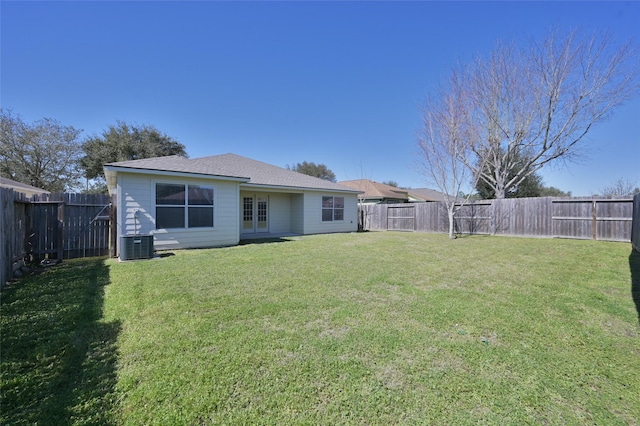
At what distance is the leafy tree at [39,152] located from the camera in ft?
69.3

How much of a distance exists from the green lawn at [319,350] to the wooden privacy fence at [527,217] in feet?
25.2

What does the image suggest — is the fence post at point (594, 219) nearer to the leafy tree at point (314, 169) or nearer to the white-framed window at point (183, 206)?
the white-framed window at point (183, 206)

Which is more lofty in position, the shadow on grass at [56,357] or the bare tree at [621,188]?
the bare tree at [621,188]

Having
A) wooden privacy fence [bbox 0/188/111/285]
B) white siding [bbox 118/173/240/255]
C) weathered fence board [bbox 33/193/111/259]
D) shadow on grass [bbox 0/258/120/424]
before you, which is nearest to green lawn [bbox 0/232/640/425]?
shadow on grass [bbox 0/258/120/424]

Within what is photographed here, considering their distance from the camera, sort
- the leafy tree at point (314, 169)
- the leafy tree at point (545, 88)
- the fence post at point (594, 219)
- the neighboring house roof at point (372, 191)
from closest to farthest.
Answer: the fence post at point (594, 219) → the leafy tree at point (545, 88) → the neighboring house roof at point (372, 191) → the leafy tree at point (314, 169)

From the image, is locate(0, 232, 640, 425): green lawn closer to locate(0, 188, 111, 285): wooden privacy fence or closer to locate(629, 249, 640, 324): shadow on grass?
locate(629, 249, 640, 324): shadow on grass

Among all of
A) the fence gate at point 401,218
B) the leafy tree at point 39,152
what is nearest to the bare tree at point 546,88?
the fence gate at point 401,218

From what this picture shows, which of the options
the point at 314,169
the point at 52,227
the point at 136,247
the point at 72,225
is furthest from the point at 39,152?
the point at 314,169

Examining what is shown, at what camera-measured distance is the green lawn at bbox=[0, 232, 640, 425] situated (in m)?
2.02

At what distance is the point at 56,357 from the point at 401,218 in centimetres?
1642

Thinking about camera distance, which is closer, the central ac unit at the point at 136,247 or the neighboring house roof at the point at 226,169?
the central ac unit at the point at 136,247

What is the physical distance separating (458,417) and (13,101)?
1198 inches

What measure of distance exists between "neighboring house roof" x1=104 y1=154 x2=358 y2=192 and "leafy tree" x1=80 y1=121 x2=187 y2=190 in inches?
523

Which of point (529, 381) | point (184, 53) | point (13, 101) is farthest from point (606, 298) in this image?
point (13, 101)
